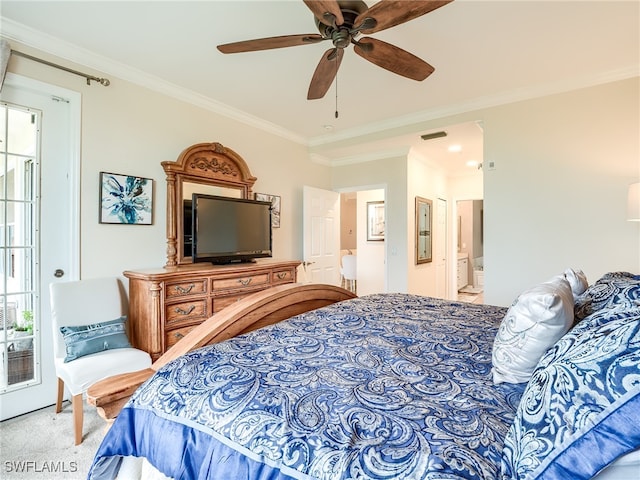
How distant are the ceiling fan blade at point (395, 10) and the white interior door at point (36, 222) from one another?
2.44 meters

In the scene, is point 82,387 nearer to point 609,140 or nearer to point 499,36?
point 499,36

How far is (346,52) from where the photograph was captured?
2.50 m

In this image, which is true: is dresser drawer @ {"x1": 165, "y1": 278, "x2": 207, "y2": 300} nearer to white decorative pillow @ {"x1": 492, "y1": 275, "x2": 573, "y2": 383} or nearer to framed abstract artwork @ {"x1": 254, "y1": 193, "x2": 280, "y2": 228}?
framed abstract artwork @ {"x1": 254, "y1": 193, "x2": 280, "y2": 228}

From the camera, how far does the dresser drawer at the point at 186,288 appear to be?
8.35 feet

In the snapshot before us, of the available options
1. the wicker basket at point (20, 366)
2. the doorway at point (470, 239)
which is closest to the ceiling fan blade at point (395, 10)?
the wicker basket at point (20, 366)

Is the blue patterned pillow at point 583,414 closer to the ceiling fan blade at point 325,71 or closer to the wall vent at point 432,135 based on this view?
the ceiling fan blade at point 325,71

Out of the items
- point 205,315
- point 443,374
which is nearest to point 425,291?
point 205,315

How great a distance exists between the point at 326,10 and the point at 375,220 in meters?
4.65

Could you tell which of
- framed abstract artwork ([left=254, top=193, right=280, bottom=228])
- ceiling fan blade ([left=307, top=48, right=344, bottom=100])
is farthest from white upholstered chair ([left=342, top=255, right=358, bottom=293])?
ceiling fan blade ([left=307, top=48, right=344, bottom=100])

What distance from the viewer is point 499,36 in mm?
2293

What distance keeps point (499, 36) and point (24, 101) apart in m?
3.61

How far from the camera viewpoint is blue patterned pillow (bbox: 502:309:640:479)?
1.71 ft

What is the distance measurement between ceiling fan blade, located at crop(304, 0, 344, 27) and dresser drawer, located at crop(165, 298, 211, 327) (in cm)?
233

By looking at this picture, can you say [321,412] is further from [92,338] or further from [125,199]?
[125,199]
